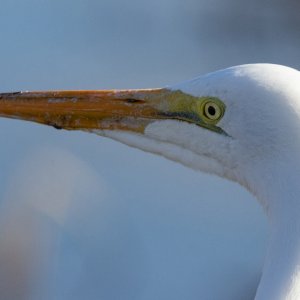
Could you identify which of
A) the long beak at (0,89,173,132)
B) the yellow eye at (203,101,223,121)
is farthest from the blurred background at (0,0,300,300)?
the yellow eye at (203,101,223,121)

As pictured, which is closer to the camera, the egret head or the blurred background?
the egret head

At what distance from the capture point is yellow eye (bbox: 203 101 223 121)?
1.25 metres

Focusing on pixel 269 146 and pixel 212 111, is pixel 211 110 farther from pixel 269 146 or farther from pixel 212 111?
pixel 269 146

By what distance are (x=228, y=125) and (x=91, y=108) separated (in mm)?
240

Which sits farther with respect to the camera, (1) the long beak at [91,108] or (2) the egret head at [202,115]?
(1) the long beak at [91,108]

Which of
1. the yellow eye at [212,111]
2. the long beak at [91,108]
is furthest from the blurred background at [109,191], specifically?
the yellow eye at [212,111]

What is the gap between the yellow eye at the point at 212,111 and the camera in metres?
Result: 1.25

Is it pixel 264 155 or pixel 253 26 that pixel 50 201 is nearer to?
pixel 253 26

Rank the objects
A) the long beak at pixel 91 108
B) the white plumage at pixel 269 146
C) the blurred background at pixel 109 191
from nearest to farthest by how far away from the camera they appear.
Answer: the white plumage at pixel 269 146, the long beak at pixel 91 108, the blurred background at pixel 109 191

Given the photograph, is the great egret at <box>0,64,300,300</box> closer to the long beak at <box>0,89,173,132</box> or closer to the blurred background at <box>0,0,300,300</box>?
the long beak at <box>0,89,173,132</box>

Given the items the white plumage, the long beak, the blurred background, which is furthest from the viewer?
the blurred background

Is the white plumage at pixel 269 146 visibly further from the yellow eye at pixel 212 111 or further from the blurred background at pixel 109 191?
the blurred background at pixel 109 191

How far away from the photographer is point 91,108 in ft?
4.53

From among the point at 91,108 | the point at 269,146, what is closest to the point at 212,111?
the point at 269,146
